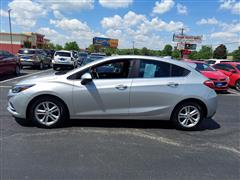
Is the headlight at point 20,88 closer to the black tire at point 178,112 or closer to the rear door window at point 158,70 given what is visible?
the rear door window at point 158,70

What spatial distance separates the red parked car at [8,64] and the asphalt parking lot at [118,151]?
7.98m

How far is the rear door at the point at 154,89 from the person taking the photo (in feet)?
16.1

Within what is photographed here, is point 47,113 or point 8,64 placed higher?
point 8,64

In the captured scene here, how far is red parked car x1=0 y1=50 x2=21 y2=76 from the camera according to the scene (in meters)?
12.5

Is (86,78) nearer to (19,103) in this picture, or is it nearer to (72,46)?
(19,103)

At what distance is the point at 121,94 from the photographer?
16.0ft

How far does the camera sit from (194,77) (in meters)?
5.16

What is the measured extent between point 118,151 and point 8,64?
11405mm

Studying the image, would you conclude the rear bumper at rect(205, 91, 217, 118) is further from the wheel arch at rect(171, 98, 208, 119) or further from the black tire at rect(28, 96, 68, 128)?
the black tire at rect(28, 96, 68, 128)

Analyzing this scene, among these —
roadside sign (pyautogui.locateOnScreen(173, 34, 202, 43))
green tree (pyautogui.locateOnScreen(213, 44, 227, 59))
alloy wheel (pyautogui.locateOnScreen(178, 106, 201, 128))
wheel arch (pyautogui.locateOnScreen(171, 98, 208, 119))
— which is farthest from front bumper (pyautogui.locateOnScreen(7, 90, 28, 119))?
green tree (pyautogui.locateOnScreen(213, 44, 227, 59))

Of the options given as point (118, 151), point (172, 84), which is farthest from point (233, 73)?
point (118, 151)

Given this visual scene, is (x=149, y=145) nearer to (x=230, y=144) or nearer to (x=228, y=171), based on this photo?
(x=228, y=171)

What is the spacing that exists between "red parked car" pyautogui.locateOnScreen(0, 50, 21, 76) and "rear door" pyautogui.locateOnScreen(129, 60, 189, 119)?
10004 millimetres

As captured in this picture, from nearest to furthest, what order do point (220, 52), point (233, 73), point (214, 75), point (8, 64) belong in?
point (214, 75), point (233, 73), point (8, 64), point (220, 52)
